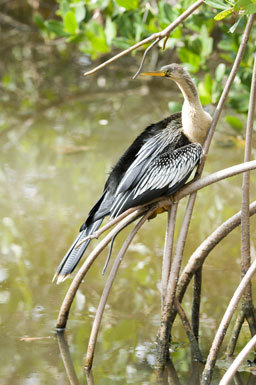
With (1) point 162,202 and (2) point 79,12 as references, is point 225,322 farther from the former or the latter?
(2) point 79,12

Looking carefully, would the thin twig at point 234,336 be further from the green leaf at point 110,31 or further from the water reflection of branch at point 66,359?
the green leaf at point 110,31

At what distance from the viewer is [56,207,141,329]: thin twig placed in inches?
122

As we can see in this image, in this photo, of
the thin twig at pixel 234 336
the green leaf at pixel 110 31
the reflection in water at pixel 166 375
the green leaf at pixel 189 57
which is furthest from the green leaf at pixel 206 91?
the reflection in water at pixel 166 375

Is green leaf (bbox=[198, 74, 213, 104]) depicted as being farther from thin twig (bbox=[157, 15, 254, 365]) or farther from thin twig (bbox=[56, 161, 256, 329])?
thin twig (bbox=[56, 161, 256, 329])

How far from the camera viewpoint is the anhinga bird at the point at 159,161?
3080 millimetres

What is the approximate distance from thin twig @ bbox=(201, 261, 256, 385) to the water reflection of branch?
0.65 meters

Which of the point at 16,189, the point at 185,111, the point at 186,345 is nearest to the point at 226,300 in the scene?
the point at 186,345

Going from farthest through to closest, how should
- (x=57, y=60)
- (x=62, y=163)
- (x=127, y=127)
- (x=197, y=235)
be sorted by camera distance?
1. (x=57, y=60)
2. (x=127, y=127)
3. (x=62, y=163)
4. (x=197, y=235)

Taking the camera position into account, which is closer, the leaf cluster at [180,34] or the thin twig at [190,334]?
the thin twig at [190,334]

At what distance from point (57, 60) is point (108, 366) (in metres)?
8.04

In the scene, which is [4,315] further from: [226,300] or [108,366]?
[226,300]

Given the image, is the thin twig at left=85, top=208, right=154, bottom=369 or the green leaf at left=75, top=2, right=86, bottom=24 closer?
the thin twig at left=85, top=208, right=154, bottom=369

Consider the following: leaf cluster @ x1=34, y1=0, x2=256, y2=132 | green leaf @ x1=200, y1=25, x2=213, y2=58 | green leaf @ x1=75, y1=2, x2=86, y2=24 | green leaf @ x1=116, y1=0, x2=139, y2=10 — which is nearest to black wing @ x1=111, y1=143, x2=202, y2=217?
green leaf @ x1=116, y1=0, x2=139, y2=10

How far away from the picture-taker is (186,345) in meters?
3.43
